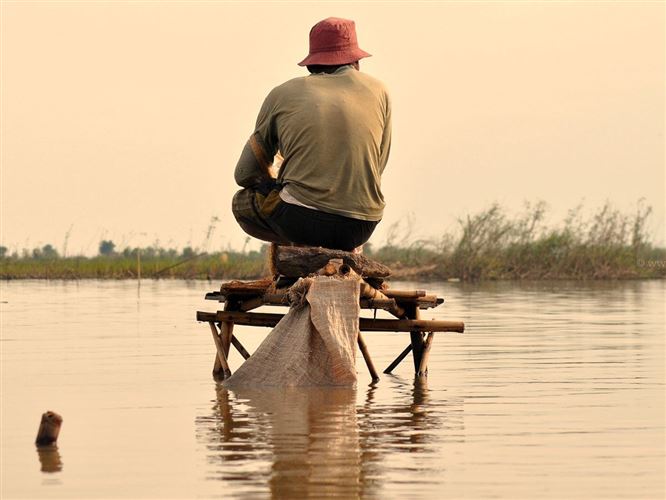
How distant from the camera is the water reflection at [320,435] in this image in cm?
509

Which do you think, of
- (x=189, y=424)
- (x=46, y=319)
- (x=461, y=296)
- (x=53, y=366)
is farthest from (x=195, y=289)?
(x=189, y=424)

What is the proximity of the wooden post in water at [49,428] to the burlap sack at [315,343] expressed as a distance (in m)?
2.25

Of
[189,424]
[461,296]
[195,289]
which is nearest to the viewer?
[189,424]

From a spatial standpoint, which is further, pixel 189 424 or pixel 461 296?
pixel 461 296

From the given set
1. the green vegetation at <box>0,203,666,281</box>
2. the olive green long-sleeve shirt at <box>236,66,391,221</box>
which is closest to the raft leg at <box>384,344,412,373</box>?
the olive green long-sleeve shirt at <box>236,66,391,221</box>

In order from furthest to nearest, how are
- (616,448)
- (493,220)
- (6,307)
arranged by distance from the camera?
(493,220)
(6,307)
(616,448)

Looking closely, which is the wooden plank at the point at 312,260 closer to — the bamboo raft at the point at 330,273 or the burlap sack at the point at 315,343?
the bamboo raft at the point at 330,273

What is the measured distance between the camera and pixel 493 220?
24797mm

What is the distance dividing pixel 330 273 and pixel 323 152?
2.24 ft

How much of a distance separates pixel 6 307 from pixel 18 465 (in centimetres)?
1090

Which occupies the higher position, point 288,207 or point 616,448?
point 288,207

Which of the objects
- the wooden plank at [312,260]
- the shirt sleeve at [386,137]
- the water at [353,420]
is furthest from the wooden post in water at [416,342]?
the shirt sleeve at [386,137]

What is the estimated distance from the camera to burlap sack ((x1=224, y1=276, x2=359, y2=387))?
7.89m

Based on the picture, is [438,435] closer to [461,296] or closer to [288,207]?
[288,207]
